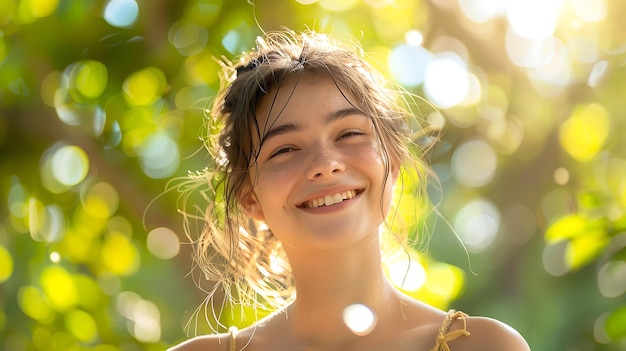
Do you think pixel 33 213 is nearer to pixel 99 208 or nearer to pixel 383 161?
pixel 99 208

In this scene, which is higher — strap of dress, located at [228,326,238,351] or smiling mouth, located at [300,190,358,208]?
smiling mouth, located at [300,190,358,208]

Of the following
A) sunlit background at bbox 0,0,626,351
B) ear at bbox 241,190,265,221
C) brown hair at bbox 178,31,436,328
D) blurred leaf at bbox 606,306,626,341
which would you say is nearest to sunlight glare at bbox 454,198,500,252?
sunlit background at bbox 0,0,626,351

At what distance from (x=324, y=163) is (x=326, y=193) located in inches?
1.8

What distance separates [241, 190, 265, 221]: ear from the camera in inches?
63.9

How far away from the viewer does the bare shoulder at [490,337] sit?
1452mm

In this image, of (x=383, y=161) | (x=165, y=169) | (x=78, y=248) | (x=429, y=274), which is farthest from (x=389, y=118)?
(x=78, y=248)

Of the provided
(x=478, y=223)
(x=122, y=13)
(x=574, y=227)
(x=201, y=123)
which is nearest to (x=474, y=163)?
(x=478, y=223)

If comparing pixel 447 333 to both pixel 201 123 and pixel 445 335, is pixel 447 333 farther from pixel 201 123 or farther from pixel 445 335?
pixel 201 123

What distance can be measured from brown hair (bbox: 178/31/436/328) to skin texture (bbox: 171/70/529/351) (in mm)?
25

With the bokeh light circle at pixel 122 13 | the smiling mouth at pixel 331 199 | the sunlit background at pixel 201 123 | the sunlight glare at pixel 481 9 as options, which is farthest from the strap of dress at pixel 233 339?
the sunlight glare at pixel 481 9

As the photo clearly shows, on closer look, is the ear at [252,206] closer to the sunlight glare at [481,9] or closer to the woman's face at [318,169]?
the woman's face at [318,169]

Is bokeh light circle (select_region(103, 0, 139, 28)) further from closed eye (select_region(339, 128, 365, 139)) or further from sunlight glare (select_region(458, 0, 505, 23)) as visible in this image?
→ closed eye (select_region(339, 128, 365, 139))

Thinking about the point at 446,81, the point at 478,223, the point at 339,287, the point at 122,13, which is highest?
the point at 122,13

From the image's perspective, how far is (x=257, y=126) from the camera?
1.58 meters
